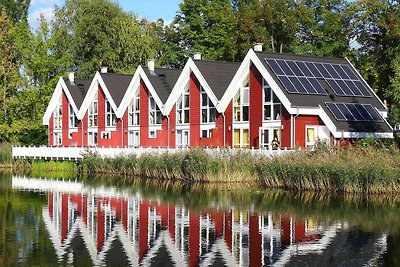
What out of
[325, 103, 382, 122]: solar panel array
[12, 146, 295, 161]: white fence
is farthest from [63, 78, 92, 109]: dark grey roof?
[325, 103, 382, 122]: solar panel array

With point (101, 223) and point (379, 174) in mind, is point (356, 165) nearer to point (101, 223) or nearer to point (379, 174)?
point (379, 174)

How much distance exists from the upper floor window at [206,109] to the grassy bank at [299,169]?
26.2 ft

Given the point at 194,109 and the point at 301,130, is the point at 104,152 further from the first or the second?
the point at 301,130

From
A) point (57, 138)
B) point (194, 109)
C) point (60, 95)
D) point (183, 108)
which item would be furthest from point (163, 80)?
point (57, 138)

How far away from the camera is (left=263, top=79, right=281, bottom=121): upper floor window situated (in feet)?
137

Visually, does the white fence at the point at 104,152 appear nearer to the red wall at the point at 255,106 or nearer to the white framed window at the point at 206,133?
the white framed window at the point at 206,133

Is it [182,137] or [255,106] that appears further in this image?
[182,137]

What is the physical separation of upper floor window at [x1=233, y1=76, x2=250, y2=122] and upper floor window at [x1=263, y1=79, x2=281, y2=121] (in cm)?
171

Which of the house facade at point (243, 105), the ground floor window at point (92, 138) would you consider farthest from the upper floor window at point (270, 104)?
the ground floor window at point (92, 138)

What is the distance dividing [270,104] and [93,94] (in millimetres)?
22228

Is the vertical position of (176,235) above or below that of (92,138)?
below

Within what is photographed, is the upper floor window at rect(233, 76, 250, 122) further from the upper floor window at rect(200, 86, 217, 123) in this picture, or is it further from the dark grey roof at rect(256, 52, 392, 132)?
the dark grey roof at rect(256, 52, 392, 132)

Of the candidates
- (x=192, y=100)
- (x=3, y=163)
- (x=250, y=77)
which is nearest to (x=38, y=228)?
(x=250, y=77)

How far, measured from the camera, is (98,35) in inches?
3110
